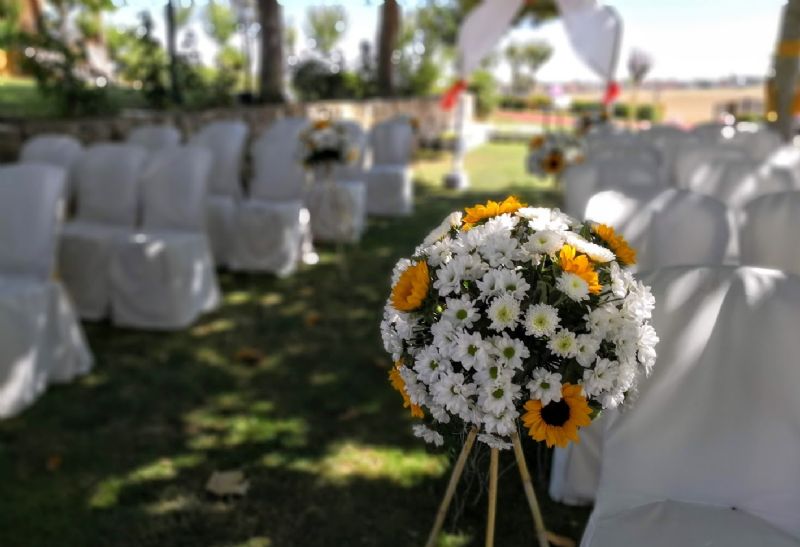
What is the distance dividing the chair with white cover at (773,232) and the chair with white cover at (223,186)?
164 inches

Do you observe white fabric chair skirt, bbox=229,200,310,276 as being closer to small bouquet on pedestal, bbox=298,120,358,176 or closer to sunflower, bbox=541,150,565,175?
small bouquet on pedestal, bbox=298,120,358,176

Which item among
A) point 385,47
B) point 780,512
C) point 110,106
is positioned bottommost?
point 780,512

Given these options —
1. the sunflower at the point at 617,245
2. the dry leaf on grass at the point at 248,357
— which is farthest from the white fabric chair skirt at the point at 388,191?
the sunflower at the point at 617,245

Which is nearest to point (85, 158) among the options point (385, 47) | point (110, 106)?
point (110, 106)

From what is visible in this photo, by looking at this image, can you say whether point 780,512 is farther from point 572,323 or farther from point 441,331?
point 441,331

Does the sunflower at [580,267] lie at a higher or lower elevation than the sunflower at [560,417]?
higher

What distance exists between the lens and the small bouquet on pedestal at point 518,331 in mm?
1502

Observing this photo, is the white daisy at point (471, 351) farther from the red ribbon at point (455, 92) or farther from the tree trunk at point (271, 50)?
the tree trunk at point (271, 50)

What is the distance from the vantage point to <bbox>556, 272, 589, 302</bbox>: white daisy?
1.49 meters

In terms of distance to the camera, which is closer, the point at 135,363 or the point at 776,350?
the point at 776,350

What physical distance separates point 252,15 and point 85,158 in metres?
12.7

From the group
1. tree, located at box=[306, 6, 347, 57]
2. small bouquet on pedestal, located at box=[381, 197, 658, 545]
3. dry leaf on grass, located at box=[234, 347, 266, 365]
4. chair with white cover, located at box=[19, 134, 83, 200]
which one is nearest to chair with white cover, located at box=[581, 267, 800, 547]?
small bouquet on pedestal, located at box=[381, 197, 658, 545]

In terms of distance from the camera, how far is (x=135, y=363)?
164 inches

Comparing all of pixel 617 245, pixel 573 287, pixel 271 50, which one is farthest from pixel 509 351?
pixel 271 50
